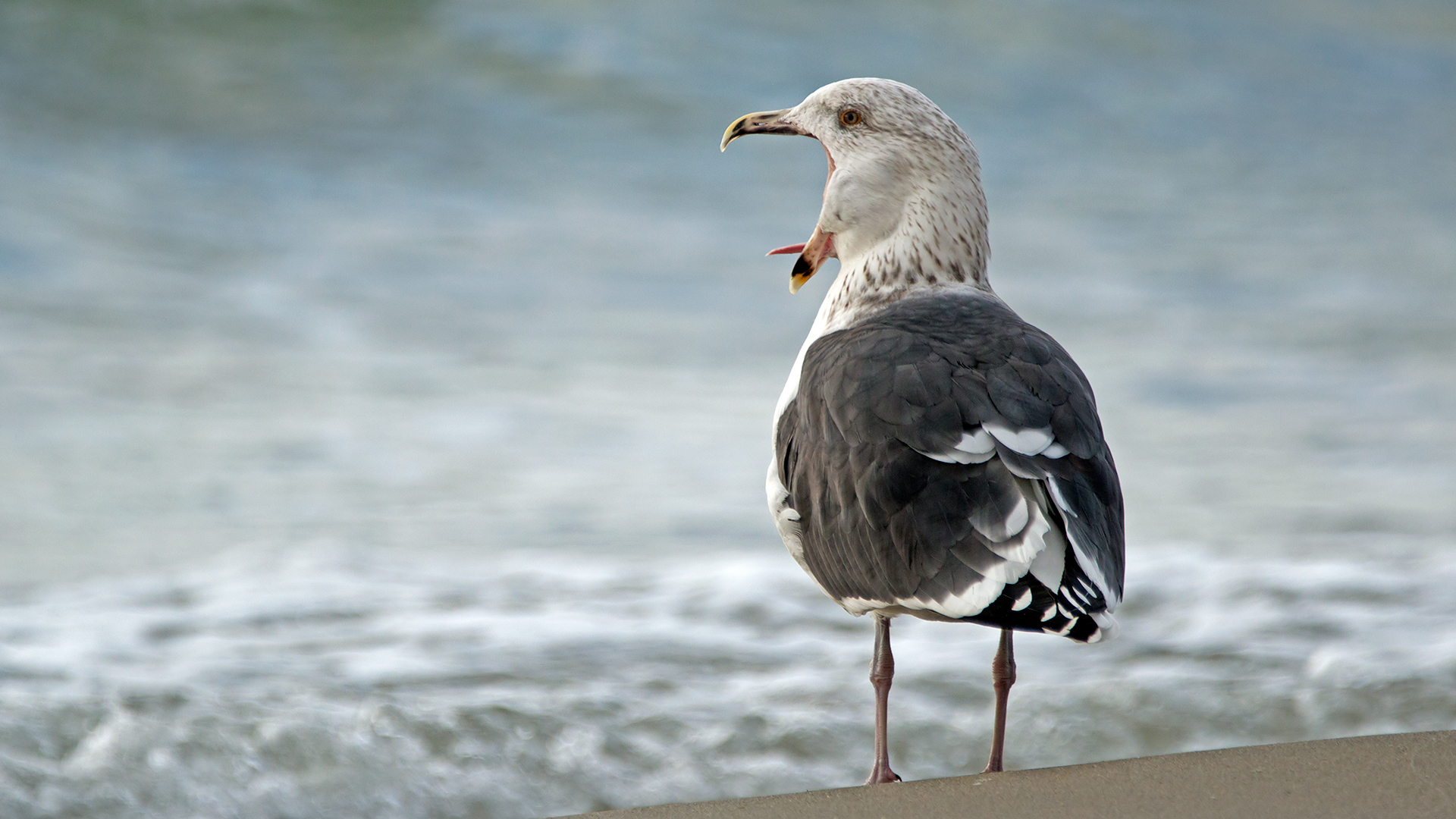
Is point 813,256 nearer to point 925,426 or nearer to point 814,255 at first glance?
point 814,255

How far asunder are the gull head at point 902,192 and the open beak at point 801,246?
39 mm

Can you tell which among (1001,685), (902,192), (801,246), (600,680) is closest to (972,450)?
(1001,685)

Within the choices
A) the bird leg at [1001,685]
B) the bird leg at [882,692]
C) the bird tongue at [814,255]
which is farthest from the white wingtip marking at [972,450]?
the bird tongue at [814,255]

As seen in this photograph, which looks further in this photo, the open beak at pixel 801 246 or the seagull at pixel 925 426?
the open beak at pixel 801 246

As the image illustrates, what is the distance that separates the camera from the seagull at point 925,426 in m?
2.80

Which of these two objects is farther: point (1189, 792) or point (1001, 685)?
point (1001, 685)

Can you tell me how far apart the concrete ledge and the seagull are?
1.12 ft

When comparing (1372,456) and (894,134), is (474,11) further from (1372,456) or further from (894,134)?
(894,134)

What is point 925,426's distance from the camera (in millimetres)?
3016

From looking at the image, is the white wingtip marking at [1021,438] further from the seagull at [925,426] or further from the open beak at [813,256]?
the open beak at [813,256]

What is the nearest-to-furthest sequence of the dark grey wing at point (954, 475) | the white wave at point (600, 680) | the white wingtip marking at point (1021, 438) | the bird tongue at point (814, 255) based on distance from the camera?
the dark grey wing at point (954, 475) < the white wingtip marking at point (1021, 438) < the bird tongue at point (814, 255) < the white wave at point (600, 680)

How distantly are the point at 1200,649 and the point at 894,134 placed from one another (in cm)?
280

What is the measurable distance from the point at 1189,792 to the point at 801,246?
1.88m

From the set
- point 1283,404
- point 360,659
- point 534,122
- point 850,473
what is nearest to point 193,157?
point 534,122
